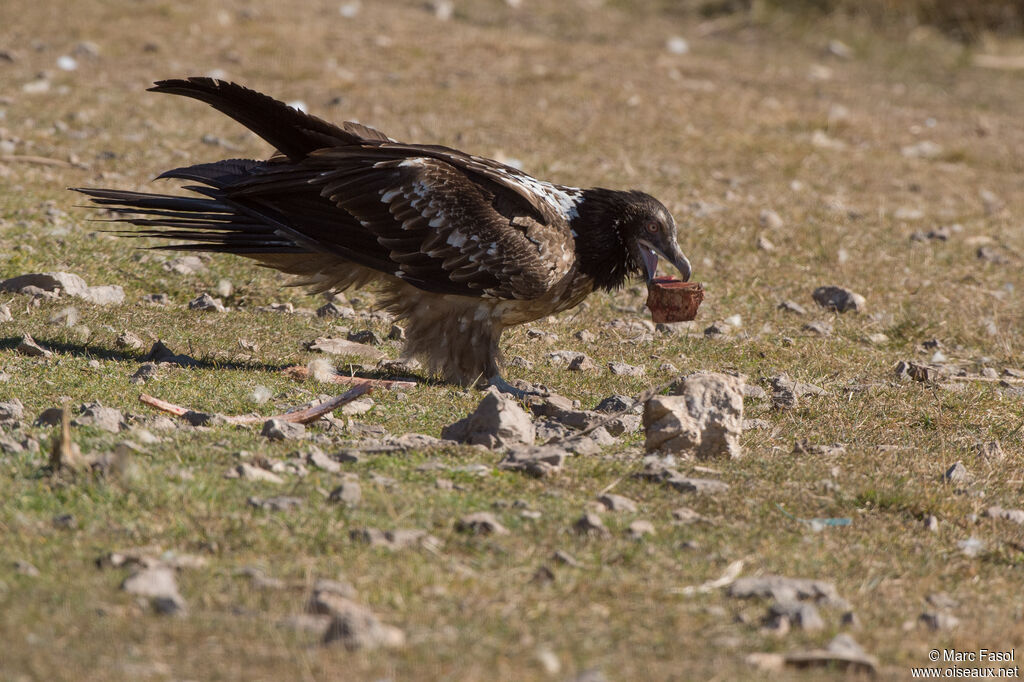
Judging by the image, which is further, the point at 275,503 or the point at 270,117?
the point at 270,117

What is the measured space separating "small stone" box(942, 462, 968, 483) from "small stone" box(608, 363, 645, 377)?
1871 millimetres

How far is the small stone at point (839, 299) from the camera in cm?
835

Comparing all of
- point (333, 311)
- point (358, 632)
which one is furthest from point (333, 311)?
point (358, 632)

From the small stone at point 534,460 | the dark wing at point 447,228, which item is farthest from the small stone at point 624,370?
the small stone at point 534,460

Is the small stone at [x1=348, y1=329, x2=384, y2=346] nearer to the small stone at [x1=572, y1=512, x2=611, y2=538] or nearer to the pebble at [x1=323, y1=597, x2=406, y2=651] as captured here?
the small stone at [x1=572, y1=512, x2=611, y2=538]

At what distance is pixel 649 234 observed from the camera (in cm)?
657

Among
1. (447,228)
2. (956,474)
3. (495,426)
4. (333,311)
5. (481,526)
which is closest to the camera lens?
(481,526)

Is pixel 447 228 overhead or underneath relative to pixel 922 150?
overhead

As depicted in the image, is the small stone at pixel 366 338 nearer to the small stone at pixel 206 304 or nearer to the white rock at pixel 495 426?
the small stone at pixel 206 304

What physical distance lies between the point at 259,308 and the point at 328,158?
1441 millimetres

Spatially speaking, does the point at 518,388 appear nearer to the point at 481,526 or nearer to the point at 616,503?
the point at 616,503

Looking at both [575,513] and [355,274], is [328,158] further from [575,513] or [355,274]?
[575,513]

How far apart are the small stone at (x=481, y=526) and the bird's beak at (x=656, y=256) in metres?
2.51

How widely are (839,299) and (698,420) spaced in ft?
11.1
